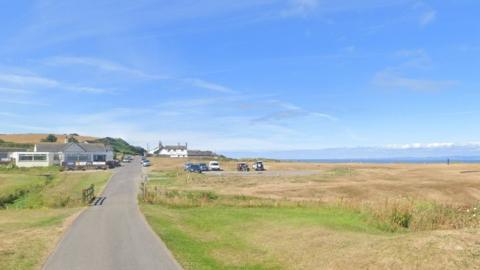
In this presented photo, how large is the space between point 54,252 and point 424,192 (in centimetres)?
3802

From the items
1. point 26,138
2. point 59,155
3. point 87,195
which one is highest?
point 26,138

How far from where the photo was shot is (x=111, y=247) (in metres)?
17.5

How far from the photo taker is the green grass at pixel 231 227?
15523 millimetres

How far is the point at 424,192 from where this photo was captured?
153 feet

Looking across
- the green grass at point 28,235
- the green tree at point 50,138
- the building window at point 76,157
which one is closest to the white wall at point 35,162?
the building window at point 76,157

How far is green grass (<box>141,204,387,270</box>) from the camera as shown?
15.5 m

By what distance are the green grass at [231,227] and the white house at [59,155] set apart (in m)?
88.0

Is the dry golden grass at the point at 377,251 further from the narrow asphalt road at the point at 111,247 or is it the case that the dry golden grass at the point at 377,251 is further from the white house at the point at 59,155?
the white house at the point at 59,155

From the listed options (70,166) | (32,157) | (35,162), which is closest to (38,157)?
(32,157)

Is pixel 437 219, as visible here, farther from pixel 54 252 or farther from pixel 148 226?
pixel 54 252

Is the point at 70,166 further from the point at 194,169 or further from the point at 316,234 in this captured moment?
the point at 316,234

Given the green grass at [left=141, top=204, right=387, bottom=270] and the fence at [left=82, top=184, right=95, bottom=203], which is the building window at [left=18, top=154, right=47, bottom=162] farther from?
the green grass at [left=141, top=204, right=387, bottom=270]

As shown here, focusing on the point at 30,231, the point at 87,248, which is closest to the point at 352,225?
the point at 87,248

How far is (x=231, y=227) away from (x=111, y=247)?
6.01 metres
